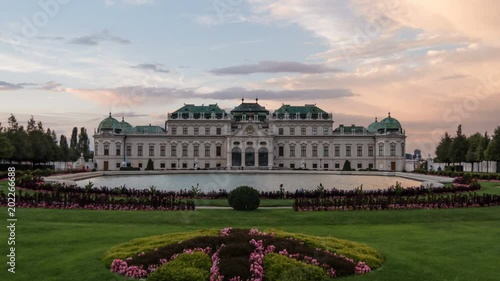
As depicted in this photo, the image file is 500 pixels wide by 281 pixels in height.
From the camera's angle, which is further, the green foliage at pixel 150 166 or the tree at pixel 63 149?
the tree at pixel 63 149

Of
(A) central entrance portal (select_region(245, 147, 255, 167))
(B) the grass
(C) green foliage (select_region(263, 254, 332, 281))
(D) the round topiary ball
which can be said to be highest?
(A) central entrance portal (select_region(245, 147, 255, 167))

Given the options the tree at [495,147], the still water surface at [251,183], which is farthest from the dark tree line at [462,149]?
the still water surface at [251,183]

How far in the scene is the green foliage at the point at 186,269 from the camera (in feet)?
29.6

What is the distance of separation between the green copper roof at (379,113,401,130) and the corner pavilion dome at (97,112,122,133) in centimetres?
5463

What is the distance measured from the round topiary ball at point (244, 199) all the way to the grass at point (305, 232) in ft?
1.60

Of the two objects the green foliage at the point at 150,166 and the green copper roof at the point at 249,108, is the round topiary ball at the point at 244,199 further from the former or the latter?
the green copper roof at the point at 249,108

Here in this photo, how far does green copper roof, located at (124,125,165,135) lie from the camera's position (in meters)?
104

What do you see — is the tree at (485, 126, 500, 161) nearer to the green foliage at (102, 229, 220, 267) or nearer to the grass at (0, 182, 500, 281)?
the grass at (0, 182, 500, 281)

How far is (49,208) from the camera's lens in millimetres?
23328

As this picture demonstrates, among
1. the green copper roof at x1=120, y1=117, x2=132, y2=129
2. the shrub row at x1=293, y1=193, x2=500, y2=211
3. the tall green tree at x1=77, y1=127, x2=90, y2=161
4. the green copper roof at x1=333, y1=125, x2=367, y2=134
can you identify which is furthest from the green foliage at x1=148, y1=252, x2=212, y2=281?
the tall green tree at x1=77, y1=127, x2=90, y2=161

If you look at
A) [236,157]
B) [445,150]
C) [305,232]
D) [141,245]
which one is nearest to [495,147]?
[445,150]

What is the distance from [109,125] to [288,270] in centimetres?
9797

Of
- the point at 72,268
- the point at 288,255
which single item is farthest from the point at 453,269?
the point at 72,268

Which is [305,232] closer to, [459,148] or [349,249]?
[349,249]
